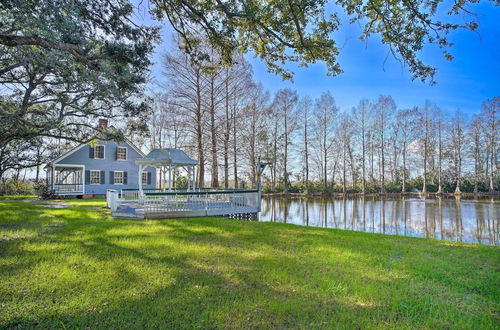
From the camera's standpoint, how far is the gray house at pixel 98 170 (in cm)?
2264

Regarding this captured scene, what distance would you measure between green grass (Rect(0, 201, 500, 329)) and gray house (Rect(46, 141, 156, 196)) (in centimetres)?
1882

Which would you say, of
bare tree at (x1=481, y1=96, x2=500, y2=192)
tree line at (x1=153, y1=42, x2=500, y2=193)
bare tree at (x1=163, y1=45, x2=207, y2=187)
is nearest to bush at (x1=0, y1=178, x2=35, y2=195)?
tree line at (x1=153, y1=42, x2=500, y2=193)

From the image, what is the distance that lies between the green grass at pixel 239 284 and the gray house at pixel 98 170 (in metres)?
18.8

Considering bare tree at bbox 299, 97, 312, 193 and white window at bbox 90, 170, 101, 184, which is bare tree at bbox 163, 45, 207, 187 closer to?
white window at bbox 90, 170, 101, 184

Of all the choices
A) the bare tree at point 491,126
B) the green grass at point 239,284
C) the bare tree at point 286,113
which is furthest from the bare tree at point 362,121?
the green grass at point 239,284

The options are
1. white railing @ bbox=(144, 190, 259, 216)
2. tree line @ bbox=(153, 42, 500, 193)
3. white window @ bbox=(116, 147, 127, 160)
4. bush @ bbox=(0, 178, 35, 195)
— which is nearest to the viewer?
white railing @ bbox=(144, 190, 259, 216)

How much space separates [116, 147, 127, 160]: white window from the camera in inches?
985

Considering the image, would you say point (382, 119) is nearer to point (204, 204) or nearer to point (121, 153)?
point (204, 204)

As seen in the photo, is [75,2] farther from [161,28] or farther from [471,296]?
[471,296]

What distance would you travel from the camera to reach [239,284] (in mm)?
3705

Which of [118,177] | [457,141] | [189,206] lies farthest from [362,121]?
[118,177]

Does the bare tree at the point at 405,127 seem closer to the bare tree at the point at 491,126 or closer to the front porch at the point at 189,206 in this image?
the bare tree at the point at 491,126

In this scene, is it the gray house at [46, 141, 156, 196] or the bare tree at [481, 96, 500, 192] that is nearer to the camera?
the gray house at [46, 141, 156, 196]

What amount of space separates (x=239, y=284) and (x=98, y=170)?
24498 millimetres
